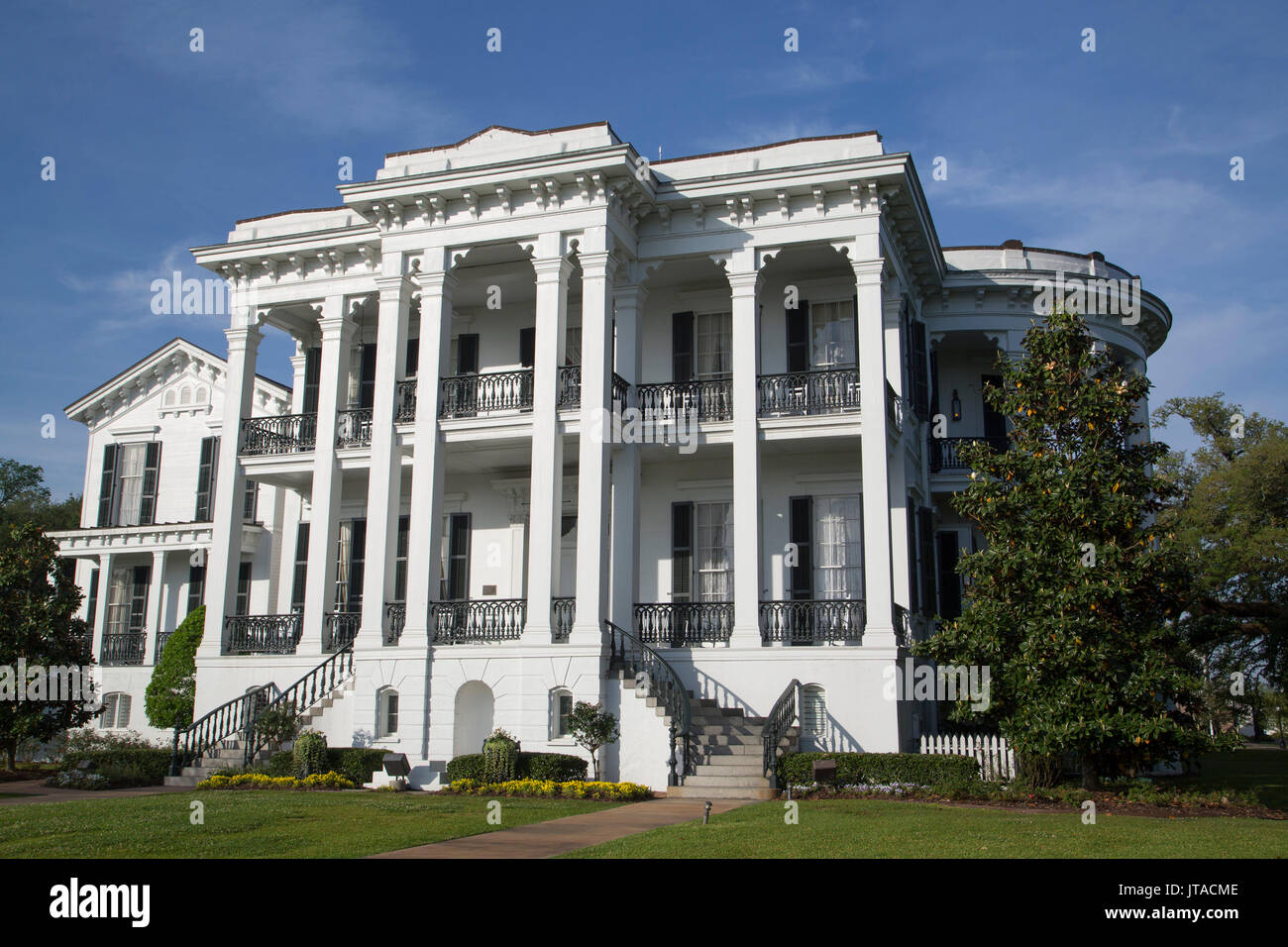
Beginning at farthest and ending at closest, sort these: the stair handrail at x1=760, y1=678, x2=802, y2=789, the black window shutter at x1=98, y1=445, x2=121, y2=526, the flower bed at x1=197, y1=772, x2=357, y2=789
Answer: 1. the black window shutter at x1=98, y1=445, x2=121, y2=526
2. the flower bed at x1=197, y1=772, x2=357, y2=789
3. the stair handrail at x1=760, y1=678, x2=802, y2=789

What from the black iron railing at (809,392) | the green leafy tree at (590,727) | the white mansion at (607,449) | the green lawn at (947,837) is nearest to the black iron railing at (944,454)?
the white mansion at (607,449)

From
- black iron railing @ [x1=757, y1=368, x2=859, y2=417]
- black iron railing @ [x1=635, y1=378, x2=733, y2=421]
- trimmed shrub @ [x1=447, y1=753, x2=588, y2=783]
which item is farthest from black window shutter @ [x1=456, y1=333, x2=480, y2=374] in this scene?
trimmed shrub @ [x1=447, y1=753, x2=588, y2=783]

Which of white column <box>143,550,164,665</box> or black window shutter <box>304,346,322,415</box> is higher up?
black window shutter <box>304,346,322,415</box>

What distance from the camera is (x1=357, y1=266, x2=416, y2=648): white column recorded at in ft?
68.8

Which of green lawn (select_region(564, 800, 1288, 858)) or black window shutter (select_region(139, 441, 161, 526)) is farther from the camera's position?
black window shutter (select_region(139, 441, 161, 526))

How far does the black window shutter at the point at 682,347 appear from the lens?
2281 cm

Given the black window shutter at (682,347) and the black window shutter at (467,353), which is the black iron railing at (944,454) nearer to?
the black window shutter at (682,347)

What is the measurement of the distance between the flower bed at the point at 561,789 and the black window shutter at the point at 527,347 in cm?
952

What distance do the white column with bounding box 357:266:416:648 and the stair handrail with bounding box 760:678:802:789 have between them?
7.74 m

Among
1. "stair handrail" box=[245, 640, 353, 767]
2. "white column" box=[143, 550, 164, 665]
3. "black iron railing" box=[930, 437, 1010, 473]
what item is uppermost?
"black iron railing" box=[930, 437, 1010, 473]

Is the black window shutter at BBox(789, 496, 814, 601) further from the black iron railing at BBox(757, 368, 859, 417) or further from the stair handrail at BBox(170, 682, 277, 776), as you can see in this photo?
the stair handrail at BBox(170, 682, 277, 776)
